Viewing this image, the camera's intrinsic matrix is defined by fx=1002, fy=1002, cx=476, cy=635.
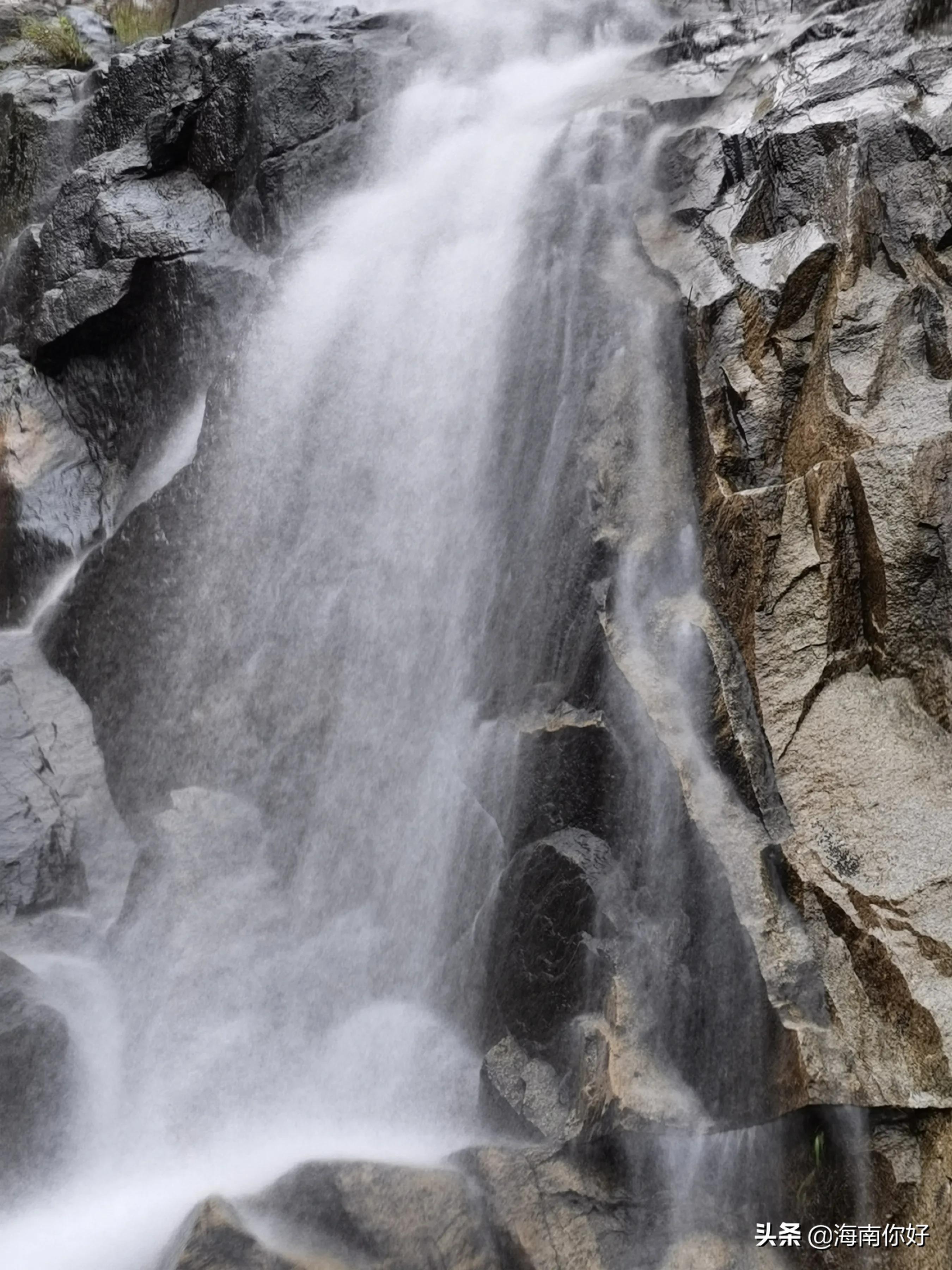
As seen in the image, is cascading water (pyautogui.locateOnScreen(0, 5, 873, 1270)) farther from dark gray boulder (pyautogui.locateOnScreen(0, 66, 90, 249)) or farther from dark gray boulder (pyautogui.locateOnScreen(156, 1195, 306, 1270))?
dark gray boulder (pyautogui.locateOnScreen(0, 66, 90, 249))

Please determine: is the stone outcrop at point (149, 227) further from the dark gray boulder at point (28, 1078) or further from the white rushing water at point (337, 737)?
the dark gray boulder at point (28, 1078)

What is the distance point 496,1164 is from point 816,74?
20.3 feet

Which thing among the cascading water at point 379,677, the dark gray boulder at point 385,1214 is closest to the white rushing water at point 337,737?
the cascading water at point 379,677

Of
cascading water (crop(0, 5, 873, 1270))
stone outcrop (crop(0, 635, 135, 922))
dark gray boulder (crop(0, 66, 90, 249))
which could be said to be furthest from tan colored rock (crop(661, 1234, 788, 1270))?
dark gray boulder (crop(0, 66, 90, 249))

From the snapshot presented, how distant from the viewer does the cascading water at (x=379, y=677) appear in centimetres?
458

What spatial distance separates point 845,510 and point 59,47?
9.49 metres

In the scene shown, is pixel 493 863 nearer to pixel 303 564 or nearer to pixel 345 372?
pixel 303 564

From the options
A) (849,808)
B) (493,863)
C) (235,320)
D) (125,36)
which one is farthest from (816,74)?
(125,36)

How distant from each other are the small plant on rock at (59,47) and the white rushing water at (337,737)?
15.0ft

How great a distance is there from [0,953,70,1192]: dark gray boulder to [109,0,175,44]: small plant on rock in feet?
32.6

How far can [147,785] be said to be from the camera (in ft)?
19.2

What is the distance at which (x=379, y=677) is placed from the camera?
18.4 feet

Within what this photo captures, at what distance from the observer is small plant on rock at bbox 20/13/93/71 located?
979cm

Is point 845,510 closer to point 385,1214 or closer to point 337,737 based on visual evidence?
point 337,737
